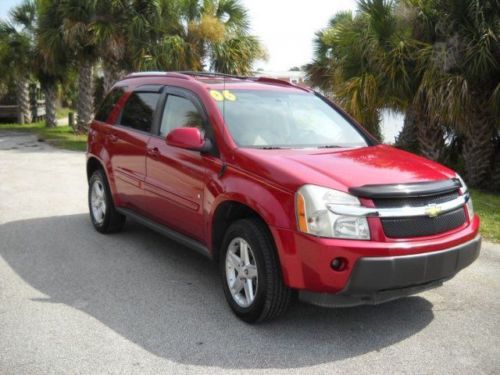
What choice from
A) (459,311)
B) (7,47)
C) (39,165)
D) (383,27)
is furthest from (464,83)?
(7,47)

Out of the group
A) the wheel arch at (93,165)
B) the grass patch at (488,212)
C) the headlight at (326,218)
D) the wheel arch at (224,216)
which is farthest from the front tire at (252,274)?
the grass patch at (488,212)

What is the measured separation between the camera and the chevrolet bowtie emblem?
3.60 meters

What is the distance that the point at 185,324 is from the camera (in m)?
3.92

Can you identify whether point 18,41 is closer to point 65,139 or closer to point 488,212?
point 65,139

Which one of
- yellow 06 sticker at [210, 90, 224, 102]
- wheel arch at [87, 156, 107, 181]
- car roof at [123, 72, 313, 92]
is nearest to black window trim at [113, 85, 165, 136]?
car roof at [123, 72, 313, 92]

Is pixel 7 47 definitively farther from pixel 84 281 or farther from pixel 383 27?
pixel 84 281

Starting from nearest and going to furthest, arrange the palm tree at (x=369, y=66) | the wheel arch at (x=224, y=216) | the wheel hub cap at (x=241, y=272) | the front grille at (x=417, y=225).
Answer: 1. the front grille at (x=417, y=225)
2. the wheel hub cap at (x=241, y=272)
3. the wheel arch at (x=224, y=216)
4. the palm tree at (x=369, y=66)

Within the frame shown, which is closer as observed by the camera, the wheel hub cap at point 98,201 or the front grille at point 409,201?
the front grille at point 409,201

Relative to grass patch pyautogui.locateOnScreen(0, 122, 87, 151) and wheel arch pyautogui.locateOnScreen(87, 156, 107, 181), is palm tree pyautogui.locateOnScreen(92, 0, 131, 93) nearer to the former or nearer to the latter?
grass patch pyautogui.locateOnScreen(0, 122, 87, 151)

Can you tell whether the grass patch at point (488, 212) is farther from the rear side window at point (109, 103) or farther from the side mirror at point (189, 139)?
the rear side window at point (109, 103)

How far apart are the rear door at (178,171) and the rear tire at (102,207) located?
1066 mm

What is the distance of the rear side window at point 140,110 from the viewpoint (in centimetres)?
538

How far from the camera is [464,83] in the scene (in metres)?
9.47

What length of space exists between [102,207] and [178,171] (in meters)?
2.01
